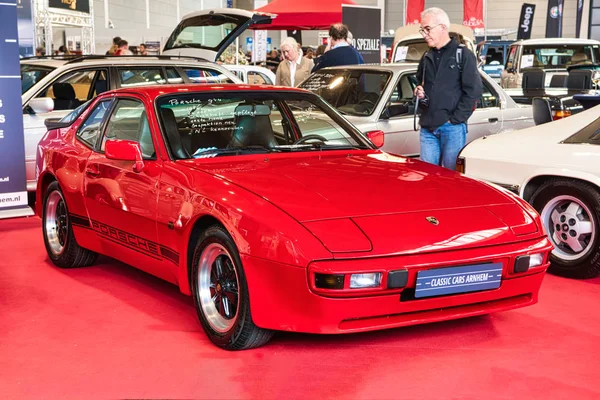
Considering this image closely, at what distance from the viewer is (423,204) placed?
4180 millimetres

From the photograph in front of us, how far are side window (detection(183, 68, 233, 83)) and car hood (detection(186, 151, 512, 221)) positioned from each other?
464cm

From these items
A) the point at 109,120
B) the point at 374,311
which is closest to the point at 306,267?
the point at 374,311

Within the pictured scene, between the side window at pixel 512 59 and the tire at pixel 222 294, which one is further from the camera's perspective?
the side window at pixel 512 59

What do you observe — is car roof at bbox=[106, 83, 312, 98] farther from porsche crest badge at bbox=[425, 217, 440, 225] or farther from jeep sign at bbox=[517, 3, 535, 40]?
jeep sign at bbox=[517, 3, 535, 40]

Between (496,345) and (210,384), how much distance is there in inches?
57.5

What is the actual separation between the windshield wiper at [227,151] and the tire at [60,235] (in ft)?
4.80

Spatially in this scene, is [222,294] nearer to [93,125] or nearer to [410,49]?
[93,125]

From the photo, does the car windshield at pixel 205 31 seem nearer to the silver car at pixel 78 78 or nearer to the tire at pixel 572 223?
the silver car at pixel 78 78

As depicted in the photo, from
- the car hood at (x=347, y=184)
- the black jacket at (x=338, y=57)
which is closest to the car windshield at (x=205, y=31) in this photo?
the black jacket at (x=338, y=57)

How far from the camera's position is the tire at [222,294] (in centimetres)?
401

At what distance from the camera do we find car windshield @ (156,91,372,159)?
16.1ft

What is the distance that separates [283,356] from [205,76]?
19.4 feet

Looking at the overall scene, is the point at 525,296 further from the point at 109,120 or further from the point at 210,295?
the point at 109,120

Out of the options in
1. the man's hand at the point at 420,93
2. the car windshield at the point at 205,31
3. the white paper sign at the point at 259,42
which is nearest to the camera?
the man's hand at the point at 420,93
